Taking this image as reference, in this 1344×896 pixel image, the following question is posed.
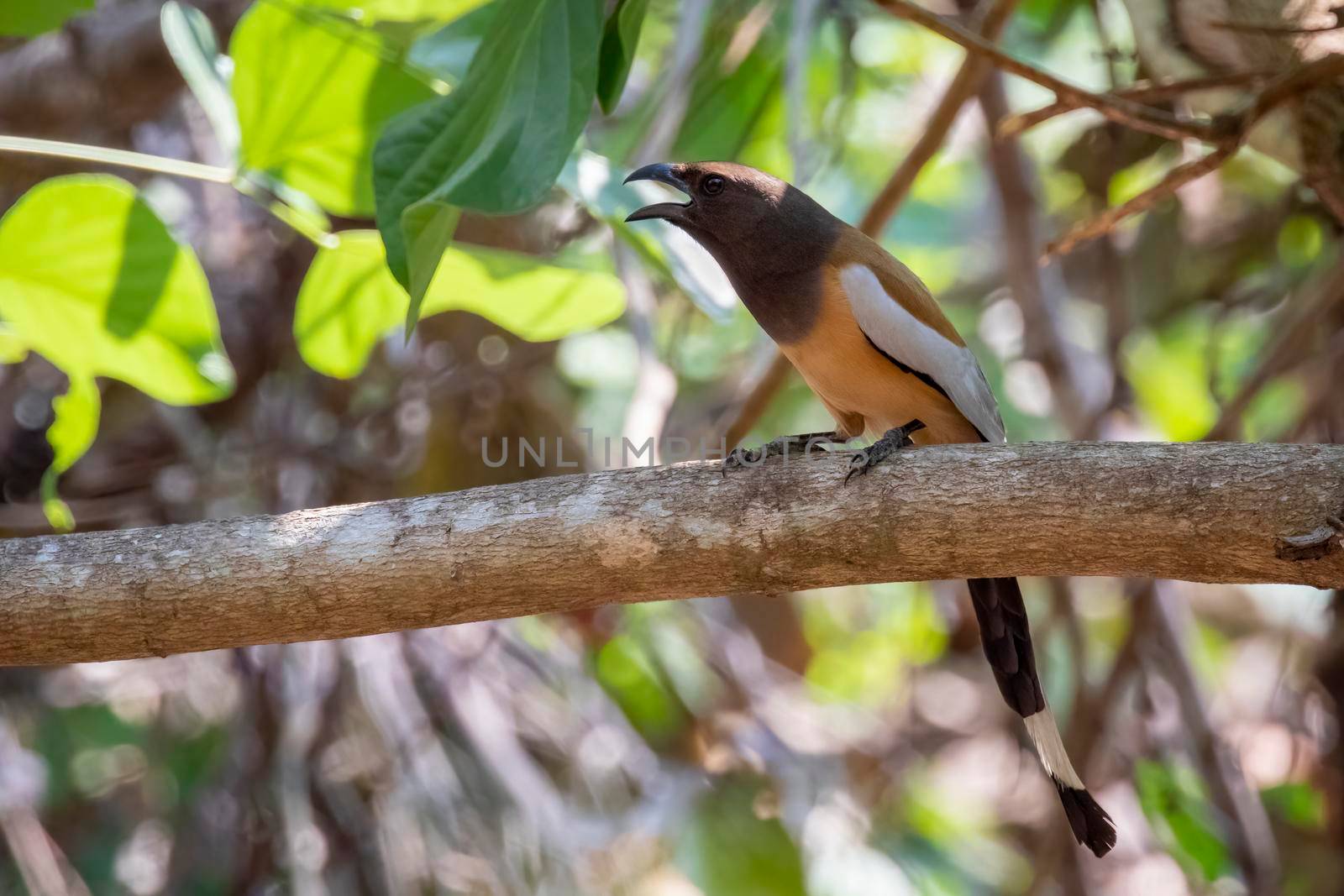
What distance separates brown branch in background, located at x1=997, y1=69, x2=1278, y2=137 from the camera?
A: 3406 millimetres

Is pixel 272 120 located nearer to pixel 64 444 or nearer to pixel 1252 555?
pixel 64 444

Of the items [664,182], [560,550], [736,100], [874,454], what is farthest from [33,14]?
[736,100]

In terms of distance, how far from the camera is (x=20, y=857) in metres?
4.04

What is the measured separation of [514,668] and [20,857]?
5.62 ft

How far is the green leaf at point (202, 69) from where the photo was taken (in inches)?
124

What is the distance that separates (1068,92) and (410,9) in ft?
5.85

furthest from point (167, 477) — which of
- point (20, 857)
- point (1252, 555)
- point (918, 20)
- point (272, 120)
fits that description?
point (1252, 555)

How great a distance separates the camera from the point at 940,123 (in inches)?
159

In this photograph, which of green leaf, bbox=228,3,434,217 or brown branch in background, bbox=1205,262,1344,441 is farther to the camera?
brown branch in background, bbox=1205,262,1344,441

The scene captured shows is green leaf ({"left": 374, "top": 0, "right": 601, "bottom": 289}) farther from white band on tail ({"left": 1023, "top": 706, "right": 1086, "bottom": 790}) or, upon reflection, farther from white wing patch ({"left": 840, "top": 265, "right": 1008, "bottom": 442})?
white band on tail ({"left": 1023, "top": 706, "right": 1086, "bottom": 790})

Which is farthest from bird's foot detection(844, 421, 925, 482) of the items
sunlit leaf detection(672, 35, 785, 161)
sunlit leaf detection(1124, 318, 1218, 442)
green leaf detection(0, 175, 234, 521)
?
sunlit leaf detection(1124, 318, 1218, 442)

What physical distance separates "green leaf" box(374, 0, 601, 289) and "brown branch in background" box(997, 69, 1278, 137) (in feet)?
4.43

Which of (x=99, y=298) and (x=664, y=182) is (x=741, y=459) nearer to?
(x=664, y=182)

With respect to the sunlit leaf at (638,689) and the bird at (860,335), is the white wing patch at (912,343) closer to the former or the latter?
the bird at (860,335)
